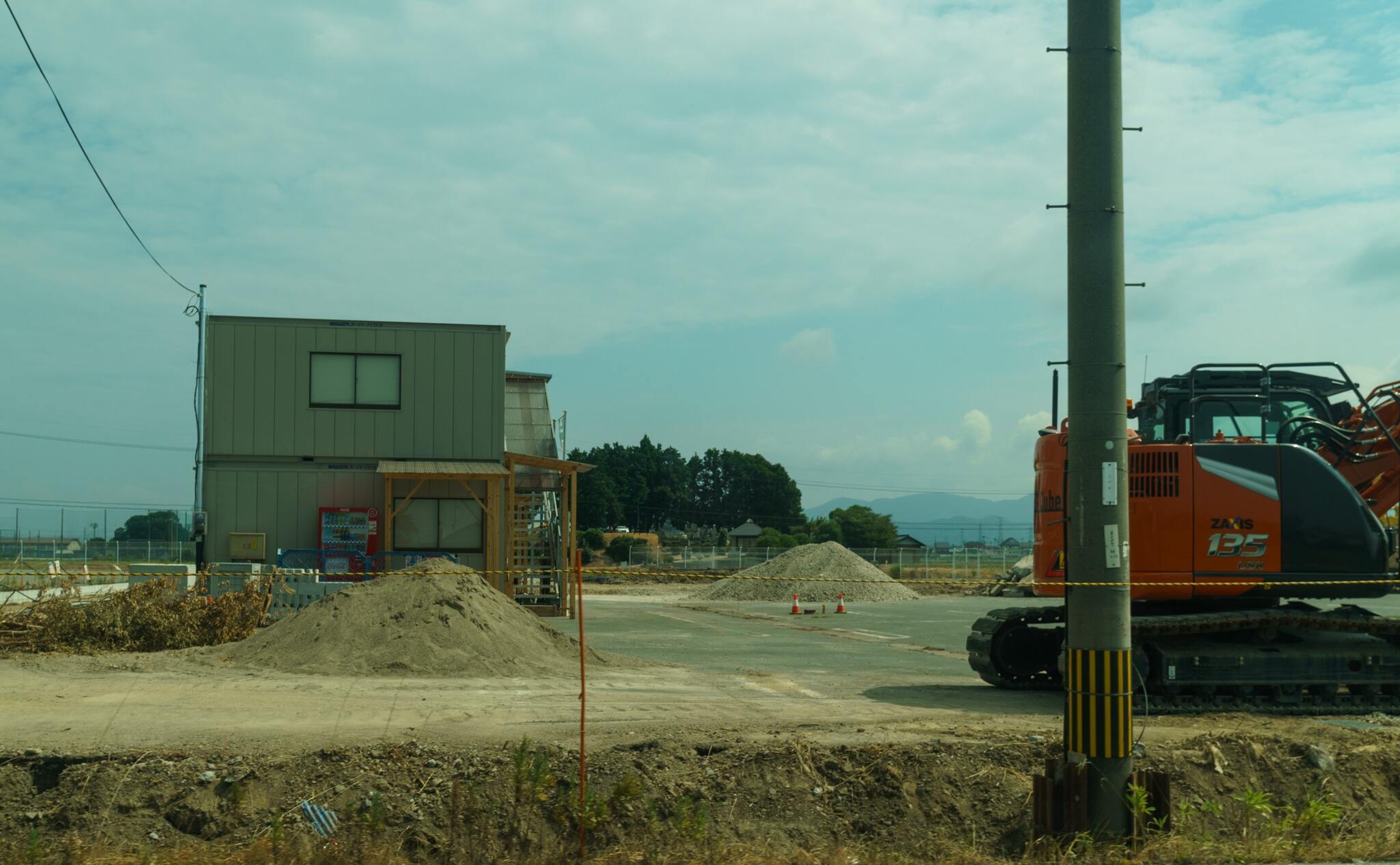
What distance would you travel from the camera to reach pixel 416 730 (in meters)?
9.63

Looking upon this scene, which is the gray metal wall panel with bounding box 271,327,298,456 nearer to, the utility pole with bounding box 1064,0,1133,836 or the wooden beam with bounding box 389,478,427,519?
the wooden beam with bounding box 389,478,427,519

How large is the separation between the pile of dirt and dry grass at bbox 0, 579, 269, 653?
1.22m

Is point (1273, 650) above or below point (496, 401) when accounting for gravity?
below

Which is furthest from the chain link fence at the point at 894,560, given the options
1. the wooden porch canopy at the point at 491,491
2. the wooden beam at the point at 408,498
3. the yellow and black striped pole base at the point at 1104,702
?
the yellow and black striped pole base at the point at 1104,702

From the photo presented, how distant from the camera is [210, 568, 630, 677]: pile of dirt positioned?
45.7ft

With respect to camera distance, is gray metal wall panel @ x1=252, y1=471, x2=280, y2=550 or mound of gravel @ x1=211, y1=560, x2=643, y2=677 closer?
mound of gravel @ x1=211, y1=560, x2=643, y2=677

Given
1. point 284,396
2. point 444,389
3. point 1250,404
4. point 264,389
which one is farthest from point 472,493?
point 1250,404

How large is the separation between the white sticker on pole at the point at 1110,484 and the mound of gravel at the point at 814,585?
113 feet

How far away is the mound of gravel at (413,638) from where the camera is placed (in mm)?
13922

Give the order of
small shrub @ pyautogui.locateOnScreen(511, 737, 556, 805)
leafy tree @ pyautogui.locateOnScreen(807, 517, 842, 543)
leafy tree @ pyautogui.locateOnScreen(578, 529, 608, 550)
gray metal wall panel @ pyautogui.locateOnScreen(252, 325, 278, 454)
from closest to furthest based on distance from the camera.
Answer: small shrub @ pyautogui.locateOnScreen(511, 737, 556, 805) → gray metal wall panel @ pyautogui.locateOnScreen(252, 325, 278, 454) → leafy tree @ pyautogui.locateOnScreen(578, 529, 608, 550) → leafy tree @ pyautogui.locateOnScreen(807, 517, 842, 543)

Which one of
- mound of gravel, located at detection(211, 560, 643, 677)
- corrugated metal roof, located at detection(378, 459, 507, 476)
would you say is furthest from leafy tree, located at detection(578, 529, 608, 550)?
mound of gravel, located at detection(211, 560, 643, 677)

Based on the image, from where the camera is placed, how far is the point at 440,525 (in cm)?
2447

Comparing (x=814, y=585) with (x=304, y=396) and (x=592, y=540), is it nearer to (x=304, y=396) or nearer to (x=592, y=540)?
(x=304, y=396)

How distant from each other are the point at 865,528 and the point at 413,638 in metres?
81.8
